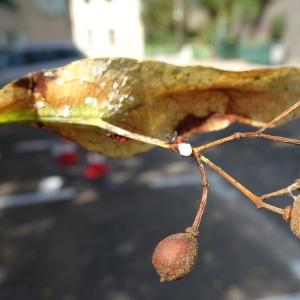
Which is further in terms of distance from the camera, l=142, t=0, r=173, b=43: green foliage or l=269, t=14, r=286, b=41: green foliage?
l=142, t=0, r=173, b=43: green foliage

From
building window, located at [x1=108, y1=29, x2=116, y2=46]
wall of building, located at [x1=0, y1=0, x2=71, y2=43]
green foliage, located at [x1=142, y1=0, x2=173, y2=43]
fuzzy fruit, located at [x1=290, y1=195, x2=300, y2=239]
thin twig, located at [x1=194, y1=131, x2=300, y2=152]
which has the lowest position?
green foliage, located at [x1=142, y1=0, x2=173, y2=43]

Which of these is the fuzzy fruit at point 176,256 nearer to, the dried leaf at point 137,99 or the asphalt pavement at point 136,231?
the dried leaf at point 137,99

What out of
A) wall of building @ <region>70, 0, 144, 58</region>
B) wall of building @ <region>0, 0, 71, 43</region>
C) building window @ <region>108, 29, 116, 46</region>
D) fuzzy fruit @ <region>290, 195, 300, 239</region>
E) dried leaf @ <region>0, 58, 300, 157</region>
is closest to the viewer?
fuzzy fruit @ <region>290, 195, 300, 239</region>

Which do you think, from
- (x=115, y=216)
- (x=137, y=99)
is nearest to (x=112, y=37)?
(x=137, y=99)

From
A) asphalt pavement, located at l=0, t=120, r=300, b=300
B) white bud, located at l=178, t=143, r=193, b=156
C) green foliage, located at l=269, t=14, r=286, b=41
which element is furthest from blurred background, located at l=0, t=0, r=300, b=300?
green foliage, located at l=269, t=14, r=286, b=41

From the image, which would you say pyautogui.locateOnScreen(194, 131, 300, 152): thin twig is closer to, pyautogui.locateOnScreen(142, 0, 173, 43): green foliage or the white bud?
the white bud

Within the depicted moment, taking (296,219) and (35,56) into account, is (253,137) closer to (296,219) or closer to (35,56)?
(296,219)
